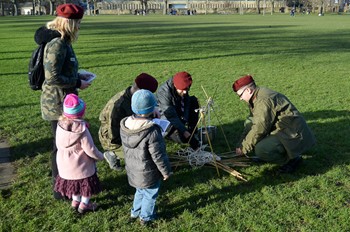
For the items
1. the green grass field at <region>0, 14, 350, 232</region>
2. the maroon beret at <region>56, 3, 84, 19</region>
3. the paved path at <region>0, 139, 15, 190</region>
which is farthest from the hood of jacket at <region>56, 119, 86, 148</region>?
the paved path at <region>0, 139, 15, 190</region>

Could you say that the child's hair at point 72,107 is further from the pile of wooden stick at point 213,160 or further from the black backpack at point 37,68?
the pile of wooden stick at point 213,160

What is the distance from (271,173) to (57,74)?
282cm

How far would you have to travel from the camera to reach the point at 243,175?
463cm

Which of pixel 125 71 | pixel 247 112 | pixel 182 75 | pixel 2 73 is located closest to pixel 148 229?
pixel 182 75

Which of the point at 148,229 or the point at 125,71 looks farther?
the point at 125,71

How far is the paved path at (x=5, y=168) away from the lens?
14.4 ft

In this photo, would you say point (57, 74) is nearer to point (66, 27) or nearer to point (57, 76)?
point (57, 76)

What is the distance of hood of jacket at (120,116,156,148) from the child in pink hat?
0.36m

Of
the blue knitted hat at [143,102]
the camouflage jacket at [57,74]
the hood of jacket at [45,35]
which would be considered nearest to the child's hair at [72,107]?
the camouflage jacket at [57,74]

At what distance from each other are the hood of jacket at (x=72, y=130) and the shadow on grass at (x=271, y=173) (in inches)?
45.4

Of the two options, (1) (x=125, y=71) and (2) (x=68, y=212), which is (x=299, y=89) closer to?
(1) (x=125, y=71)

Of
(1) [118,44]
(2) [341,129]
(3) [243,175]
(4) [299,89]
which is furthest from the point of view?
(1) [118,44]

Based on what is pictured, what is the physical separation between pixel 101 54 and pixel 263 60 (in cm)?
643

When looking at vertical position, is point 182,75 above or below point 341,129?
above
